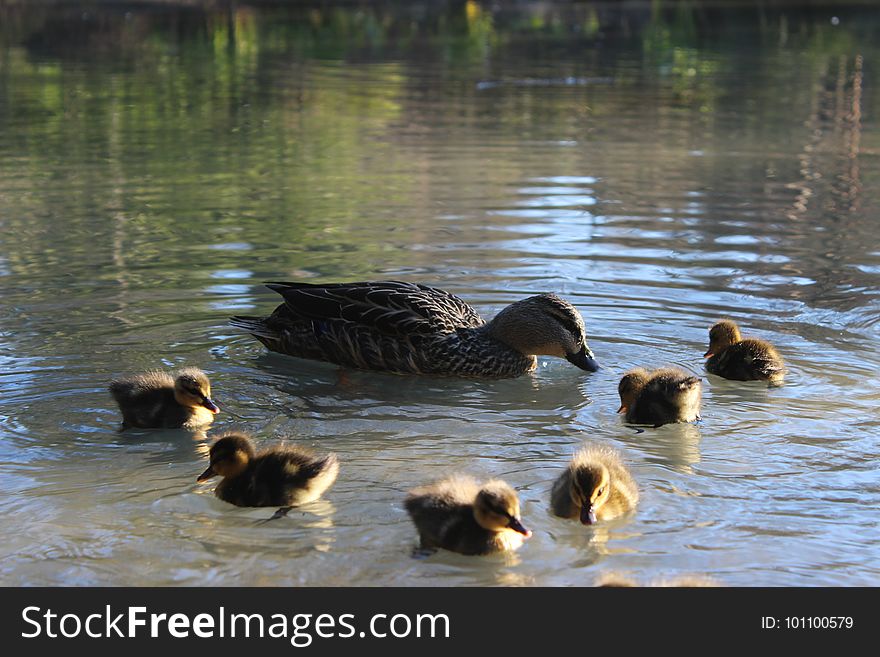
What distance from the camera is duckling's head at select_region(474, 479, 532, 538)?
483 cm

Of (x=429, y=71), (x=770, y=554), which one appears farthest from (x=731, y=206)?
(x=429, y=71)

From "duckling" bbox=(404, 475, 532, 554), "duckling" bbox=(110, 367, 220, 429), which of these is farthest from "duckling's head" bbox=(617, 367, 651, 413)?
"duckling" bbox=(110, 367, 220, 429)

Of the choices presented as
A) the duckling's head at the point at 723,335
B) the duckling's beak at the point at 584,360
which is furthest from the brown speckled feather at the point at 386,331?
Answer: the duckling's head at the point at 723,335

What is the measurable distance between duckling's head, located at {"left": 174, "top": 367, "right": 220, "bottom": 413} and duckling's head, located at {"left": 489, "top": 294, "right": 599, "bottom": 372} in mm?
2095

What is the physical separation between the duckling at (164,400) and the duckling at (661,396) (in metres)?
2.14

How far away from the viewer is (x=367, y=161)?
630 inches

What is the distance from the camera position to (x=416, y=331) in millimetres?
7789

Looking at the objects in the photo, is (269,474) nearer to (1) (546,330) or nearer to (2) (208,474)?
(2) (208,474)

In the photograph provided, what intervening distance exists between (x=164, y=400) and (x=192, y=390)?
0.18m

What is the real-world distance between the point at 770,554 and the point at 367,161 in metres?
11.6

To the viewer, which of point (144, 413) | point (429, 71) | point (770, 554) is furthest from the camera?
point (429, 71)

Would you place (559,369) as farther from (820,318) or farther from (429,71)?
(429,71)

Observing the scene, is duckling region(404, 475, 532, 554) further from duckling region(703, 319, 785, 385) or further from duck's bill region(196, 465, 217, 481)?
duckling region(703, 319, 785, 385)

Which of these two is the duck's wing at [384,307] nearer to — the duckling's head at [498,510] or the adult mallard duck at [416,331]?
the adult mallard duck at [416,331]
